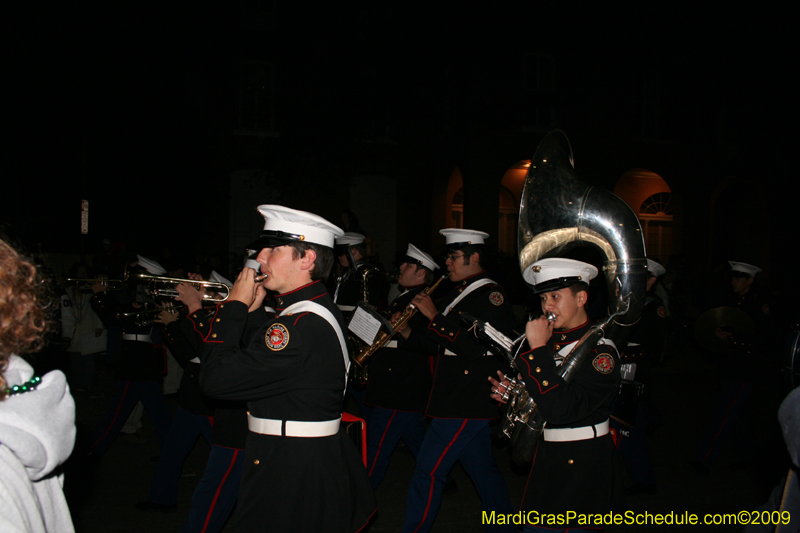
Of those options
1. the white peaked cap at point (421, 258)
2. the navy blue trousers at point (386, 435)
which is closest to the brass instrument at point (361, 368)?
the navy blue trousers at point (386, 435)

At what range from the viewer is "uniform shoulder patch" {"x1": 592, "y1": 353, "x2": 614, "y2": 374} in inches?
113

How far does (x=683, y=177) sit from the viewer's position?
1880 centimetres

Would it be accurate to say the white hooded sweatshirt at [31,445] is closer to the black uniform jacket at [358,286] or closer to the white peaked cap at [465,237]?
the white peaked cap at [465,237]

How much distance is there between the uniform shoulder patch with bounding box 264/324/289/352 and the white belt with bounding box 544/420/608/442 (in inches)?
54.3

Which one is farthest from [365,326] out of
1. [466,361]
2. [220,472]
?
[220,472]

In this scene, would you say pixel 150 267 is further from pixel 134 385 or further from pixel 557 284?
pixel 557 284

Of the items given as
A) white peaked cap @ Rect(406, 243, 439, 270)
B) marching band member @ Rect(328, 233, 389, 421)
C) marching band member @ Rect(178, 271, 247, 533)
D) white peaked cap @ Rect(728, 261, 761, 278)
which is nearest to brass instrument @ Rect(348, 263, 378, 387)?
marching band member @ Rect(328, 233, 389, 421)

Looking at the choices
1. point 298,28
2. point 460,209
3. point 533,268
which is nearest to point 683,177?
point 460,209

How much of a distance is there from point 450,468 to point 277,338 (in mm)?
1988

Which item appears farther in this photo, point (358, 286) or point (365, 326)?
point (358, 286)

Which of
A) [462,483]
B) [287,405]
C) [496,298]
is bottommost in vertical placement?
[462,483]

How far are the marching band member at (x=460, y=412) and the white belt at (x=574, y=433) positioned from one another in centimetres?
112

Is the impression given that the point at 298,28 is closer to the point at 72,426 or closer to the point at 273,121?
the point at 273,121

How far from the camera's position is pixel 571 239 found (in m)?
3.38
